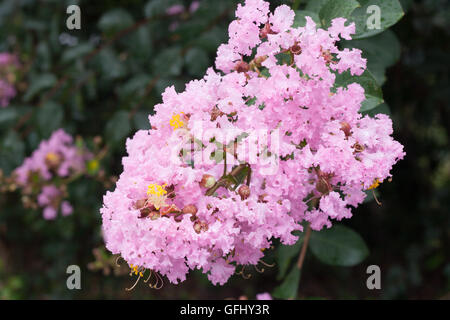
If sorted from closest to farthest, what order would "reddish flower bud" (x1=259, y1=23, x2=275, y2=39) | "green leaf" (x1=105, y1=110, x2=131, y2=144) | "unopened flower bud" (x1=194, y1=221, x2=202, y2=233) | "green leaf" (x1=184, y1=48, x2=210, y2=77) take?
"unopened flower bud" (x1=194, y1=221, x2=202, y2=233)
"reddish flower bud" (x1=259, y1=23, x2=275, y2=39)
"green leaf" (x1=184, y1=48, x2=210, y2=77)
"green leaf" (x1=105, y1=110, x2=131, y2=144)

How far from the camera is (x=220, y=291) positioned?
9.20ft

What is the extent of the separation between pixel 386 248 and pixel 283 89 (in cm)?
248

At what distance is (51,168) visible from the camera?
1.99m

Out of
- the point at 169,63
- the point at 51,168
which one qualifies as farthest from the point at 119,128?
the point at 51,168

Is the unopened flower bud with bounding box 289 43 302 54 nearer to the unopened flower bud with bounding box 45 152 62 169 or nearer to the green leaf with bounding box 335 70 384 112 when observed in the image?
the green leaf with bounding box 335 70 384 112

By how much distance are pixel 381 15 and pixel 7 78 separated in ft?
6.65

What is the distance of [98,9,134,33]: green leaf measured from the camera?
1875 mm

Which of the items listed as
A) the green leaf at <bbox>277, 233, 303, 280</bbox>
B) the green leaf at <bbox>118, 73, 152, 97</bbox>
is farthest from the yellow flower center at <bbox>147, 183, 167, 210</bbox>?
the green leaf at <bbox>118, 73, 152, 97</bbox>

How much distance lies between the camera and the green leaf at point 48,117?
1959 millimetres

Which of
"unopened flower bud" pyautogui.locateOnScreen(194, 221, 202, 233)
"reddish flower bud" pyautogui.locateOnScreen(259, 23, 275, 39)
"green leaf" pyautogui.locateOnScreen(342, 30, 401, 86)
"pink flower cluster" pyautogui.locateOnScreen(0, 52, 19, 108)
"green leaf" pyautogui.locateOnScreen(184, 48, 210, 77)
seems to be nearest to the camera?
"unopened flower bud" pyautogui.locateOnScreen(194, 221, 202, 233)

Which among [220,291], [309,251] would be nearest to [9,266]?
[220,291]

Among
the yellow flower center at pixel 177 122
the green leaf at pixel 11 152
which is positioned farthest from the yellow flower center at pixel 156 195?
the green leaf at pixel 11 152

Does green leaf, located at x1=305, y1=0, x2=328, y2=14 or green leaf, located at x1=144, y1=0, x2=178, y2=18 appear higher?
green leaf, located at x1=144, y1=0, x2=178, y2=18

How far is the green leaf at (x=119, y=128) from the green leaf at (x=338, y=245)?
34.1 inches
